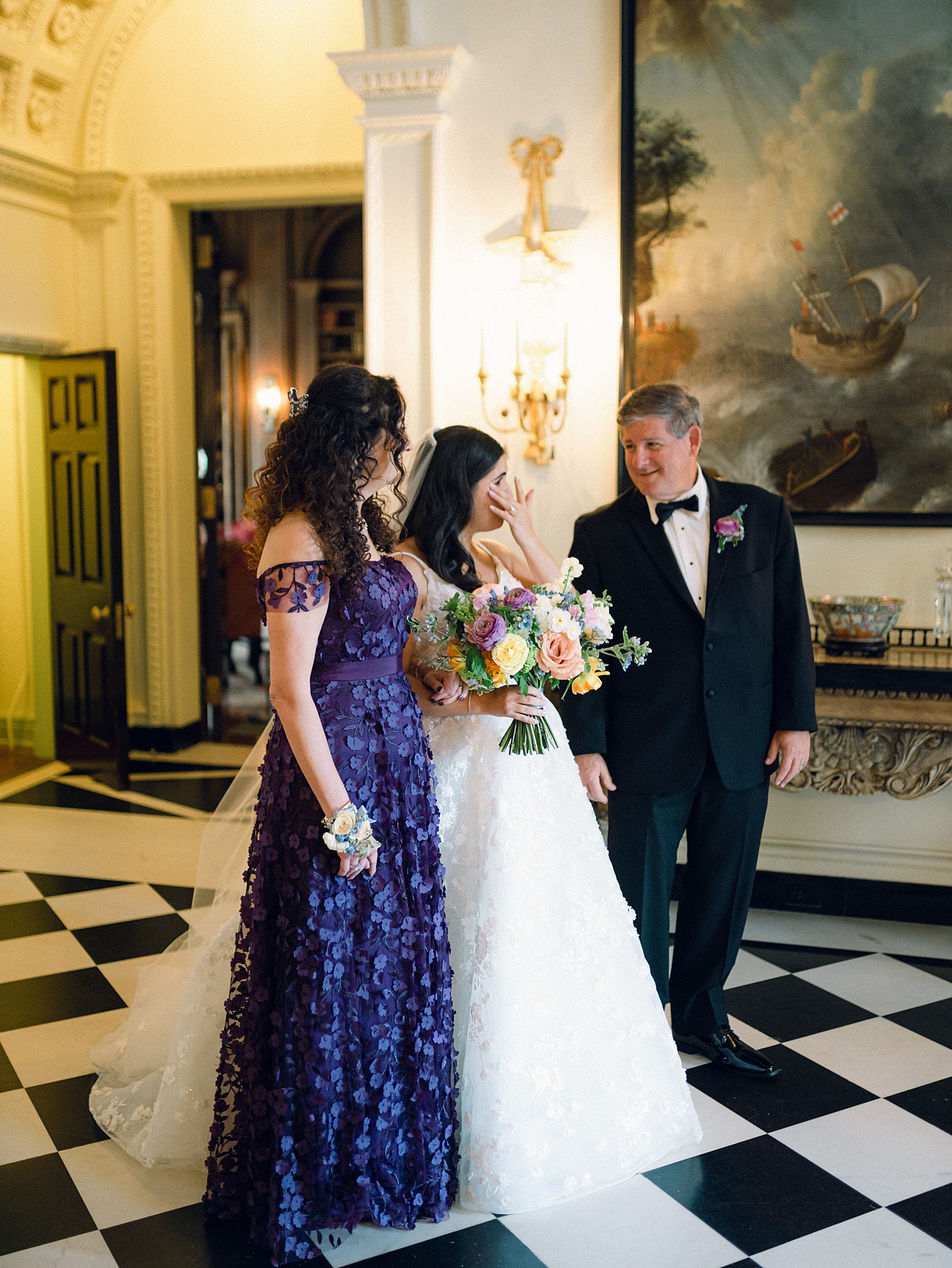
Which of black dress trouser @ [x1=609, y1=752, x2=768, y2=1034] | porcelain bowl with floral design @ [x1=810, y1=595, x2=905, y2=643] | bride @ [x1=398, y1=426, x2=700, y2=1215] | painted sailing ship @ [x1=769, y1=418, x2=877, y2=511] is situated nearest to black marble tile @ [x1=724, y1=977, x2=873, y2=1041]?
black dress trouser @ [x1=609, y1=752, x2=768, y2=1034]

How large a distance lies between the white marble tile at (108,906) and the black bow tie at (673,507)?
255 cm

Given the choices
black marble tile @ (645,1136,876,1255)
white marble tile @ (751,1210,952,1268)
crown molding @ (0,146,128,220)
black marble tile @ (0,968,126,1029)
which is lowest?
white marble tile @ (751,1210,952,1268)

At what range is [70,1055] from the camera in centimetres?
336

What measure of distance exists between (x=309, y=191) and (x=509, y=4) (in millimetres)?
2176

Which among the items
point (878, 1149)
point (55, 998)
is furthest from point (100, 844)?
point (878, 1149)

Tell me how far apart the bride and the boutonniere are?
52 cm

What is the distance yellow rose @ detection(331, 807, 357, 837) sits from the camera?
2.36m

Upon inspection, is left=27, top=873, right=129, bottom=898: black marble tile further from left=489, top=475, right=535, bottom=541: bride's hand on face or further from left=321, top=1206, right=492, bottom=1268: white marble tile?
left=489, top=475, right=535, bottom=541: bride's hand on face

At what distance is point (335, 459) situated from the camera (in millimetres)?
2352

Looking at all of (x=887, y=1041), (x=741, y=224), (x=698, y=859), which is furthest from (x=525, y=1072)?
(x=741, y=224)

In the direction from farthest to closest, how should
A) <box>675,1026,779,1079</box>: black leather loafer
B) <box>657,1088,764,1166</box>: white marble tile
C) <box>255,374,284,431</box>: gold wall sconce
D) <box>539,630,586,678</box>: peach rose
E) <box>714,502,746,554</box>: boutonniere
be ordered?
1. <box>255,374,284,431</box>: gold wall sconce
2. <box>675,1026,779,1079</box>: black leather loafer
3. <box>714,502,746,554</box>: boutonniere
4. <box>657,1088,764,1166</box>: white marble tile
5. <box>539,630,586,678</box>: peach rose

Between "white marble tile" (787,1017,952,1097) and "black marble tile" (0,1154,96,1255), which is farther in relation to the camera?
"white marble tile" (787,1017,952,1097)

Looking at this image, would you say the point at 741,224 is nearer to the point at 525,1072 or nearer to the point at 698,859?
the point at 698,859

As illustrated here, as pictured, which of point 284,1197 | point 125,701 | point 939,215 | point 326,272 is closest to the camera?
point 284,1197
